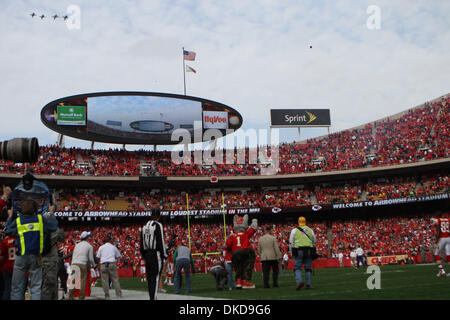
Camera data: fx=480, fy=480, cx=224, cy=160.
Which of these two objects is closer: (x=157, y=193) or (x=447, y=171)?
(x=447, y=171)

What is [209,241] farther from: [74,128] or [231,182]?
[74,128]

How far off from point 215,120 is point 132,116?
842 cm

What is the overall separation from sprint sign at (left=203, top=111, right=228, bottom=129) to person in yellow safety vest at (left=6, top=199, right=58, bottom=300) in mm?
40473

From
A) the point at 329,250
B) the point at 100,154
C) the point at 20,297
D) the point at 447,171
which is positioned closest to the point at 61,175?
the point at 100,154

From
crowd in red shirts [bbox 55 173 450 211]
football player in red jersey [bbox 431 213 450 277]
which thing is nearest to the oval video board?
crowd in red shirts [bbox 55 173 450 211]

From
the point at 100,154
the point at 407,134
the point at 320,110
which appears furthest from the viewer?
the point at 320,110

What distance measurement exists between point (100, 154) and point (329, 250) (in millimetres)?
25443

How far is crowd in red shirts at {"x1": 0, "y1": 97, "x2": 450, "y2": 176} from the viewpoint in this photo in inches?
1736

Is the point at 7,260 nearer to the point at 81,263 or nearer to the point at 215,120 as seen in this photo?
the point at 81,263

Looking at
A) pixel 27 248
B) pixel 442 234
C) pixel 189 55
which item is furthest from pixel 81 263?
pixel 189 55

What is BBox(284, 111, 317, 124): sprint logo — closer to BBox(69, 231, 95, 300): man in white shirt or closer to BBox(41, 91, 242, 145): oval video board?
BBox(41, 91, 242, 145): oval video board

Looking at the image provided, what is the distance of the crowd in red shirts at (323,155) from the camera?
145 feet

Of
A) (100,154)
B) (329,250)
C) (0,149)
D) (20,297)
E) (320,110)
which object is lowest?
(329,250)

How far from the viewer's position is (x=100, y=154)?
51000mm
